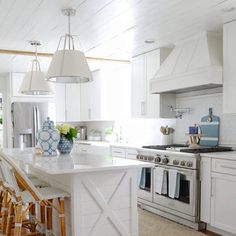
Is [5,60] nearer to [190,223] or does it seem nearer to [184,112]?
[184,112]

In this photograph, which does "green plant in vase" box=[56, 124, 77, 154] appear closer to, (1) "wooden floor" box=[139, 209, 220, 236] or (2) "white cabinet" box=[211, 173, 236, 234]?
(1) "wooden floor" box=[139, 209, 220, 236]

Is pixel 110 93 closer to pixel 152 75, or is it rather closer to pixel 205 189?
pixel 152 75

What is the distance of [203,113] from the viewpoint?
452 centimetres

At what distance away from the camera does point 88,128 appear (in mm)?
7664

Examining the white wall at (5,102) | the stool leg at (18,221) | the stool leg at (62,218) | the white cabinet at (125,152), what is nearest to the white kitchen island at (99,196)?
the stool leg at (62,218)

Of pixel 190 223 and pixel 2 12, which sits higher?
pixel 2 12

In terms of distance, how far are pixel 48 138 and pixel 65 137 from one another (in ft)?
0.78

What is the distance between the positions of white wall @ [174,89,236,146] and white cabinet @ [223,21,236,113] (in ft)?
1.50

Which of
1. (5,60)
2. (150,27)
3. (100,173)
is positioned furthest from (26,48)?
(100,173)

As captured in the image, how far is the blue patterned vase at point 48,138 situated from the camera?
3344 millimetres

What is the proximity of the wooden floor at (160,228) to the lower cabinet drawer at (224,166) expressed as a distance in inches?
30.3

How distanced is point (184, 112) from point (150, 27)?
1557mm

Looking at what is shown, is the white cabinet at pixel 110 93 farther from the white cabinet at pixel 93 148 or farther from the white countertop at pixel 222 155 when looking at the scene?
the white countertop at pixel 222 155

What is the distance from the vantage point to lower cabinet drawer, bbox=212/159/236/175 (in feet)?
10.8
